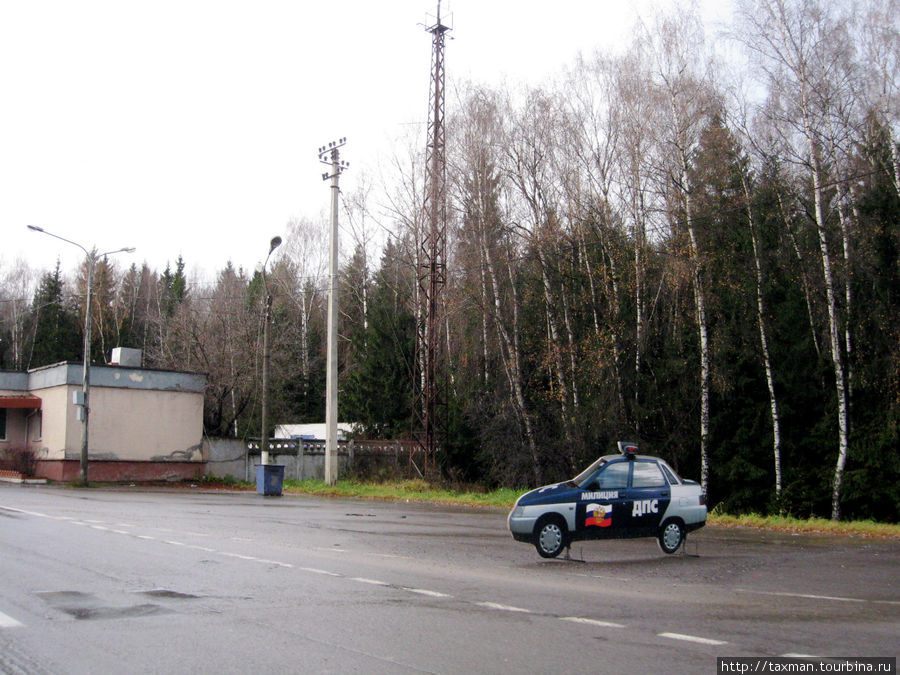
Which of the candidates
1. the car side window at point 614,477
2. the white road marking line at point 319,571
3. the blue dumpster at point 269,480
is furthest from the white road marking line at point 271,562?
the blue dumpster at point 269,480

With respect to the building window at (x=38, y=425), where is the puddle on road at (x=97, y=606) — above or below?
below

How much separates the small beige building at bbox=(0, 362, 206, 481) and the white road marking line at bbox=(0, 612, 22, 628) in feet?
102

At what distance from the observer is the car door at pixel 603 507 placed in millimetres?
12828

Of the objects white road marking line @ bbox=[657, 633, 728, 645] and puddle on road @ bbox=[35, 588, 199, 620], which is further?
puddle on road @ bbox=[35, 588, 199, 620]

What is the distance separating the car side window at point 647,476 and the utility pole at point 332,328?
20053mm

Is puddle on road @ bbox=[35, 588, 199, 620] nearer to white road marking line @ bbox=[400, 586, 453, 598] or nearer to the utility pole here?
white road marking line @ bbox=[400, 586, 453, 598]

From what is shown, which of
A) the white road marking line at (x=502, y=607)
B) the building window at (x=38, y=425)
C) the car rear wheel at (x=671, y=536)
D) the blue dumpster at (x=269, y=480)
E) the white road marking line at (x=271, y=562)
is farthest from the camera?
the building window at (x=38, y=425)

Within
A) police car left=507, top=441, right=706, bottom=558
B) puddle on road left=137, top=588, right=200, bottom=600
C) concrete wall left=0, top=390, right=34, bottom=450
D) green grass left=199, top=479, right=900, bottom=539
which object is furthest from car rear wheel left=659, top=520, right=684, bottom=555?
concrete wall left=0, top=390, right=34, bottom=450

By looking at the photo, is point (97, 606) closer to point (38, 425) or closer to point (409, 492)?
point (409, 492)

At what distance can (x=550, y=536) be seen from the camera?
12.7 metres

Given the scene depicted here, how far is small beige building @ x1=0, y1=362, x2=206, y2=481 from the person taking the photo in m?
37.9

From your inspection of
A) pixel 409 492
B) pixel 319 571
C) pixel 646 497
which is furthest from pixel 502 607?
pixel 409 492

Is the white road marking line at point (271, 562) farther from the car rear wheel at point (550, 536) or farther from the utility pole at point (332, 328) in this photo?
the utility pole at point (332, 328)

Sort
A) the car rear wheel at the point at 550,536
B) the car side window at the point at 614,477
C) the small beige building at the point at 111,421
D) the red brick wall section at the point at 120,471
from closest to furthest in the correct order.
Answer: the car rear wheel at the point at 550,536
the car side window at the point at 614,477
the red brick wall section at the point at 120,471
the small beige building at the point at 111,421
